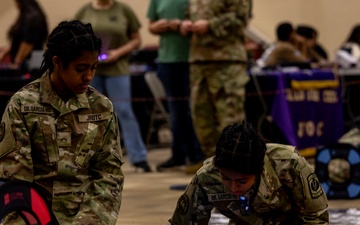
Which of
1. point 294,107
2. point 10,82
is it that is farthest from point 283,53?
point 10,82

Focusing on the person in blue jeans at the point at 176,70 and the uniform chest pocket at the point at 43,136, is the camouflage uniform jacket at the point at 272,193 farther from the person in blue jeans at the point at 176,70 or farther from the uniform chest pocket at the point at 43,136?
the person in blue jeans at the point at 176,70

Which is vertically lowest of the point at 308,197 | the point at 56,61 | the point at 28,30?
the point at 28,30

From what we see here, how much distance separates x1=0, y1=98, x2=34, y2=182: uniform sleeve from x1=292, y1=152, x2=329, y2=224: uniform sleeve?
1.00 metres

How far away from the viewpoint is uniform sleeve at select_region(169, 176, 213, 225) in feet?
12.4

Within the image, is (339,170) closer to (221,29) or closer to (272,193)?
(221,29)

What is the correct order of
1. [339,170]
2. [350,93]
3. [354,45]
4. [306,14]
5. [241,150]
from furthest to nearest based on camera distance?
[306,14] < [354,45] < [350,93] < [339,170] < [241,150]

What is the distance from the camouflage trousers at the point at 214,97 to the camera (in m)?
7.60

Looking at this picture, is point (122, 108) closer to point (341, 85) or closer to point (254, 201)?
point (341, 85)

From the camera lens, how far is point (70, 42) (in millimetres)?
3662

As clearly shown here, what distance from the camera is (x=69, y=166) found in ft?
12.2

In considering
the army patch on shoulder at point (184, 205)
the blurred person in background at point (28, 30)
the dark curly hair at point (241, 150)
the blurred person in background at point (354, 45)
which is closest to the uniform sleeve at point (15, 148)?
the army patch on shoulder at point (184, 205)

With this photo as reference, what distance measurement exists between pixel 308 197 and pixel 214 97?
393cm

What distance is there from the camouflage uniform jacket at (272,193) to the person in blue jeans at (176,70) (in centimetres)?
419

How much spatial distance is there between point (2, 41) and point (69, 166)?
1260cm
